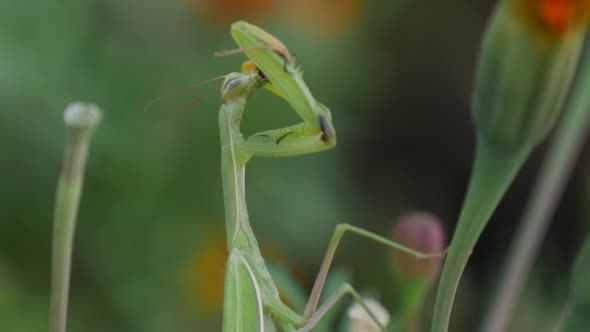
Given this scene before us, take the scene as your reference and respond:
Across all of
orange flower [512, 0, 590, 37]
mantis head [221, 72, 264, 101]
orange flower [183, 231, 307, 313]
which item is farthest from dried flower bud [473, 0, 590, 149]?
orange flower [183, 231, 307, 313]

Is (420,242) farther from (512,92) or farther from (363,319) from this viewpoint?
(512,92)

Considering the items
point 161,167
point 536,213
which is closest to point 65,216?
point 536,213

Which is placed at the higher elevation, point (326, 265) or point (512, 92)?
point (512, 92)

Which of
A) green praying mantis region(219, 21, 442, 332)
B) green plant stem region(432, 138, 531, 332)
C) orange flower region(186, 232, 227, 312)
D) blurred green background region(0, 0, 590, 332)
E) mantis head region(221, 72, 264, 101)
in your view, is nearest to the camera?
green plant stem region(432, 138, 531, 332)

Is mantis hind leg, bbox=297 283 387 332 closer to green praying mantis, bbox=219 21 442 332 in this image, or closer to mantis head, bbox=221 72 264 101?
green praying mantis, bbox=219 21 442 332

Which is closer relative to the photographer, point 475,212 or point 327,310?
point 475,212

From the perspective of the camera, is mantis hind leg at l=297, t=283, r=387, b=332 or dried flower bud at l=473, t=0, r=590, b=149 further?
mantis hind leg at l=297, t=283, r=387, b=332

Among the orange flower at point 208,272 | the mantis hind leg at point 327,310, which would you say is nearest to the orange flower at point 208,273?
the orange flower at point 208,272

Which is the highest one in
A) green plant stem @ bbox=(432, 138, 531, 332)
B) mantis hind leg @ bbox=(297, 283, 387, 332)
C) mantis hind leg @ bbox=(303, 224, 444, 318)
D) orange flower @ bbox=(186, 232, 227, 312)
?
green plant stem @ bbox=(432, 138, 531, 332)
